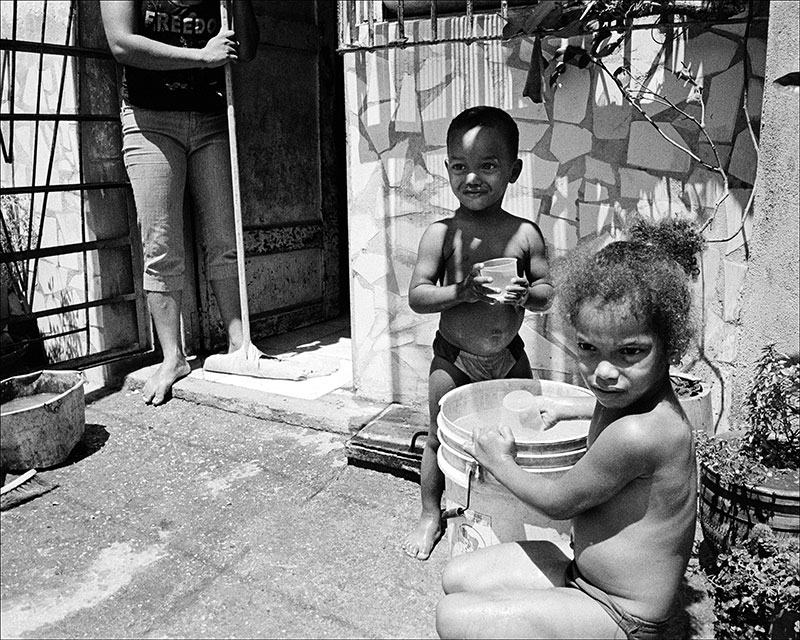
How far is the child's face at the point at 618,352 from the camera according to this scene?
1990mm

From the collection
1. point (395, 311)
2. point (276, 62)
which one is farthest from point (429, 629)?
point (276, 62)

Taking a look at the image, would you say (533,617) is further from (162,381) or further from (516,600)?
(162,381)

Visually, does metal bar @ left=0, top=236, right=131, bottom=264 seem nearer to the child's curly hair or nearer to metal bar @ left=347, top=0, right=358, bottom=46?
metal bar @ left=347, top=0, right=358, bottom=46

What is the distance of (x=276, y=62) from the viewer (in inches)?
206

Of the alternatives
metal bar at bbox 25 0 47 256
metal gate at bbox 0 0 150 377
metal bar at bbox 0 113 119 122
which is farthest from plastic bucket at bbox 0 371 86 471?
metal bar at bbox 0 113 119 122

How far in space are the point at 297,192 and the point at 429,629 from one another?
3.62m

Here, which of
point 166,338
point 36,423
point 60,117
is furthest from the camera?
point 166,338

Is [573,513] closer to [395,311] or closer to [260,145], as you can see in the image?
[395,311]

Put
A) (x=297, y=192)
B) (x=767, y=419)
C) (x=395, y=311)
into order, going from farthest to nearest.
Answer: (x=297, y=192) → (x=395, y=311) → (x=767, y=419)

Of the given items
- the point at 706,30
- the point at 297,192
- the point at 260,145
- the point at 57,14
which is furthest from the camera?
the point at 297,192

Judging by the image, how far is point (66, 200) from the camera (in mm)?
4875

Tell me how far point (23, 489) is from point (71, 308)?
141 centimetres

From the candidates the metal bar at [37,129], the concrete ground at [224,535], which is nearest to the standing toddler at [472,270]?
the concrete ground at [224,535]

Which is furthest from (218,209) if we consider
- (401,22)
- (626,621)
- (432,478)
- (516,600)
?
(626,621)
